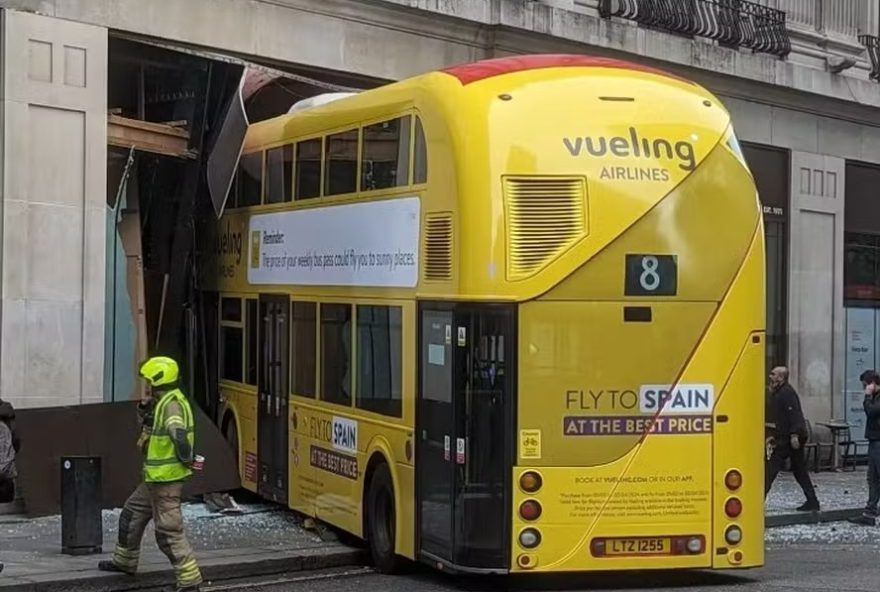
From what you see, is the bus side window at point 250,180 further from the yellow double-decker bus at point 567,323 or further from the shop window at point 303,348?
the yellow double-decker bus at point 567,323

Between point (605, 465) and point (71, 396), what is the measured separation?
6.98 metres

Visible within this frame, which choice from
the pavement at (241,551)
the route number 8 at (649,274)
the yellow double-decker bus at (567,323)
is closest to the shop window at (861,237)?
the pavement at (241,551)

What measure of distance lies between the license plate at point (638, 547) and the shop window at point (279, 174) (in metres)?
5.26

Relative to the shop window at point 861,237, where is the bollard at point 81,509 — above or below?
below

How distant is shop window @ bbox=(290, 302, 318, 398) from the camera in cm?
1366

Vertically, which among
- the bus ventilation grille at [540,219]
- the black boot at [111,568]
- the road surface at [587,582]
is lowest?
the road surface at [587,582]

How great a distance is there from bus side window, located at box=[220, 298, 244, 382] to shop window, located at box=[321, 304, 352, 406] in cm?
264

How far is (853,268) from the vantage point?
26.4 m

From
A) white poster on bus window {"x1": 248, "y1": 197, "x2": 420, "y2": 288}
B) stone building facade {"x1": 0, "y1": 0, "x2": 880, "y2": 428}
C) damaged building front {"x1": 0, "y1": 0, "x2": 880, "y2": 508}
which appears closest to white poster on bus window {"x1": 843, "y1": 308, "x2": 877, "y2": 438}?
stone building facade {"x1": 0, "y1": 0, "x2": 880, "y2": 428}

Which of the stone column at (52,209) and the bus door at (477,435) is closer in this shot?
the bus door at (477,435)

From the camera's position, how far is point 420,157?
11.4 meters

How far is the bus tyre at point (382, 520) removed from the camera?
39.4 ft

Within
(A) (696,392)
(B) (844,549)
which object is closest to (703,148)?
(A) (696,392)

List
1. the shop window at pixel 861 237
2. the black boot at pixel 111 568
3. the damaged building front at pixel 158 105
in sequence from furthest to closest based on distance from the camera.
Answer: the shop window at pixel 861 237 < the damaged building front at pixel 158 105 < the black boot at pixel 111 568
